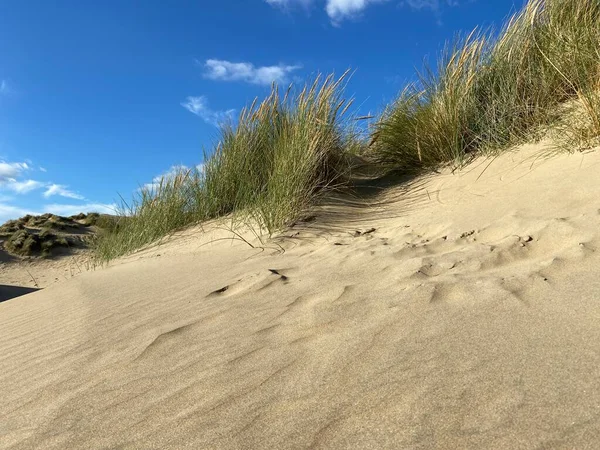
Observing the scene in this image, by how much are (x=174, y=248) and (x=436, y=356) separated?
12.4ft

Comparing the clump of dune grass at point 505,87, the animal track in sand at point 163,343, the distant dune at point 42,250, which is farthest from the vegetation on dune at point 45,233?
the animal track in sand at point 163,343

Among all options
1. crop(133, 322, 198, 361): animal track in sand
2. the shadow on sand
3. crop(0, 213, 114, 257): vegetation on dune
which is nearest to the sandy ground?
crop(133, 322, 198, 361): animal track in sand

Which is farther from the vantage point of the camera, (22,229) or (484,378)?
(22,229)

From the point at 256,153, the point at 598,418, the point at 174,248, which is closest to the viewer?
the point at 598,418

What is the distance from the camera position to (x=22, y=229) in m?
12.0

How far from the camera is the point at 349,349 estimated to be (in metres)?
1.42

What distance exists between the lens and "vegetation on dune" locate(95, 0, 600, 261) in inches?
160

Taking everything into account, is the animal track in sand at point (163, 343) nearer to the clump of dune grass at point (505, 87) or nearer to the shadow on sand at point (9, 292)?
the clump of dune grass at point (505, 87)

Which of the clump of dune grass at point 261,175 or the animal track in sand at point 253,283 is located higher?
the clump of dune grass at point 261,175

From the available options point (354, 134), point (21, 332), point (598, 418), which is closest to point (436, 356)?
point (598, 418)

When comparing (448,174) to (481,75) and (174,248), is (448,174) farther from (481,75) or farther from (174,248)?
(174,248)

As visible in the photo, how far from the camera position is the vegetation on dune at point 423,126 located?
4.05 m

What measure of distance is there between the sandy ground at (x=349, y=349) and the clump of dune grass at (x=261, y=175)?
58.8 inches

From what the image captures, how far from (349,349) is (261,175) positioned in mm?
3873
